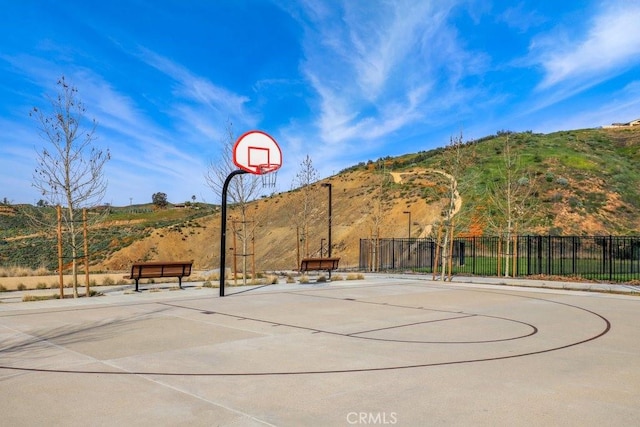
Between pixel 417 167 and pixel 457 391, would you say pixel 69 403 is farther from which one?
pixel 417 167

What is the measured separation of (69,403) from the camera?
18.4ft

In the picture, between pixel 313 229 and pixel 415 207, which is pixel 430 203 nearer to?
pixel 415 207

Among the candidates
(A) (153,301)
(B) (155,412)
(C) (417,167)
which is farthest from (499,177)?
(B) (155,412)

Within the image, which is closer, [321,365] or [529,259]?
[321,365]

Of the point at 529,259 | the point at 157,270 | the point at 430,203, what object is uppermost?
the point at 430,203

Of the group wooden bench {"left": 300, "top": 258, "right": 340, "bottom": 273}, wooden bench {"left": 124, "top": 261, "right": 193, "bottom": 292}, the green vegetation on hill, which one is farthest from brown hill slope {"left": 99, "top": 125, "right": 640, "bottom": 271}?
wooden bench {"left": 124, "top": 261, "right": 193, "bottom": 292}

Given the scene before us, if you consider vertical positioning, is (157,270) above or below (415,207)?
below

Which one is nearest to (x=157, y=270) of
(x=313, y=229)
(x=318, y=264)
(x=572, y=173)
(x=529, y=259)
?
(x=318, y=264)

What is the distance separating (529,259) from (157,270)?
15880 millimetres

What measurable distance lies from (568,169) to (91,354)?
54.9m

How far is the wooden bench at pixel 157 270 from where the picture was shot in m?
18.2

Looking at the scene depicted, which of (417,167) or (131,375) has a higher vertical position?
(417,167)

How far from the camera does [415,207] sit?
54.0 metres

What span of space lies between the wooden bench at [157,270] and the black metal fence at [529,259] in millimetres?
10482
